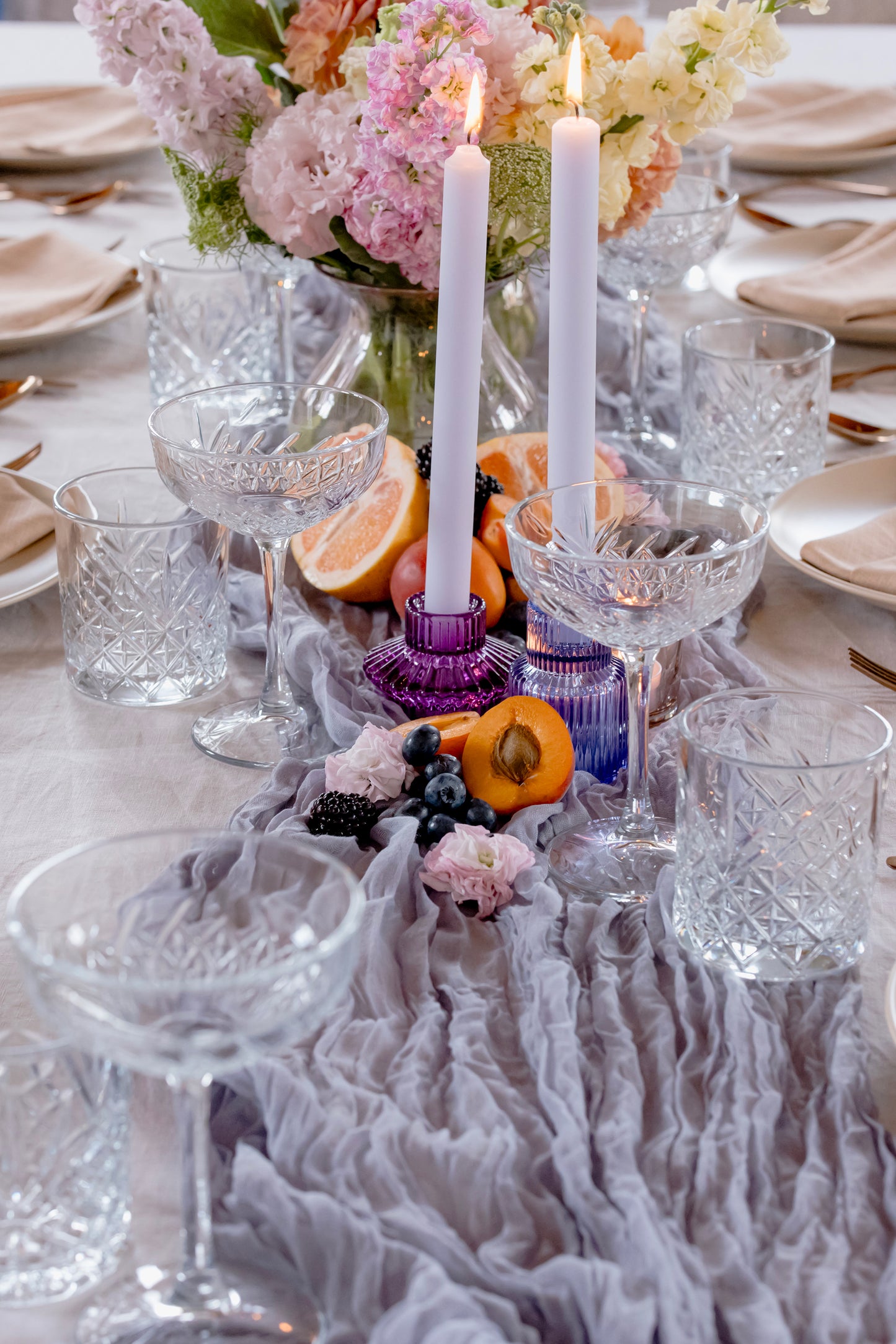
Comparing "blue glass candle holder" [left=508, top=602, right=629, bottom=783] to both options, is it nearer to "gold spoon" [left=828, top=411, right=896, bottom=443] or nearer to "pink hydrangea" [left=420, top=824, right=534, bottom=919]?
"pink hydrangea" [left=420, top=824, right=534, bottom=919]

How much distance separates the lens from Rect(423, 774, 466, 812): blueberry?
80cm

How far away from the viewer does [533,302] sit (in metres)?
1.40

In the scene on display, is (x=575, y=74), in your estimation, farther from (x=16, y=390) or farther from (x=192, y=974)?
(x=16, y=390)

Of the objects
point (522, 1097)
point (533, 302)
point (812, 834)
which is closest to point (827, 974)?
point (812, 834)

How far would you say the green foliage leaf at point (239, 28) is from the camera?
41.3 inches

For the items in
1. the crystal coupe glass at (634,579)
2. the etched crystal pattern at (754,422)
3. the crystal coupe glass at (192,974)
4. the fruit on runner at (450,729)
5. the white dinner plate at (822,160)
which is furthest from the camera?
the white dinner plate at (822,160)

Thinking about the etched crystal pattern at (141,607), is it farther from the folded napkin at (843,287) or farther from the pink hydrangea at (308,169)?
the folded napkin at (843,287)

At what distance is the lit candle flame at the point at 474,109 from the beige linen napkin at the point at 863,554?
41cm

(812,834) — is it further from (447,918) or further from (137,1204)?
(137,1204)

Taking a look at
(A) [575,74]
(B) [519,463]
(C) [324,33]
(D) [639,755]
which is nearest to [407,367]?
(B) [519,463]

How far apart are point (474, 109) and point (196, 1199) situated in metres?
0.61

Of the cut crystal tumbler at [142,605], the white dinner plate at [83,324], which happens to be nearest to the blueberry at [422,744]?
the cut crystal tumbler at [142,605]

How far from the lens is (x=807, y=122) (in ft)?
6.62

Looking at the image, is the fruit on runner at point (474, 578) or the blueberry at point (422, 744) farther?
the fruit on runner at point (474, 578)
